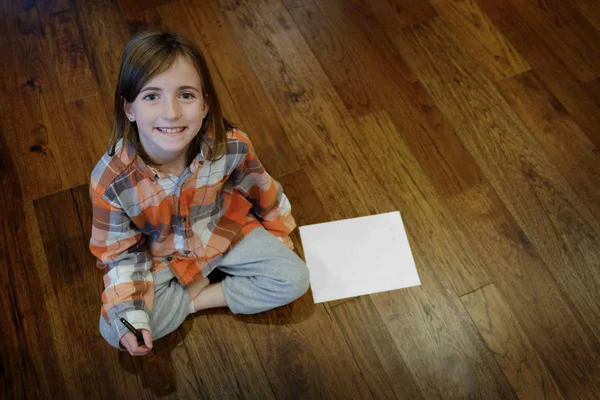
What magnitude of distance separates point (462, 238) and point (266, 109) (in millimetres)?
608

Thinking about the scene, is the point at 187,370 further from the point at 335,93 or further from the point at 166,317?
the point at 335,93

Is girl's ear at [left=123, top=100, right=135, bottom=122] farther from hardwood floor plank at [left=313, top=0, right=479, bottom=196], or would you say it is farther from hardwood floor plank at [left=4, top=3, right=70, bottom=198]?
hardwood floor plank at [left=313, top=0, right=479, bottom=196]

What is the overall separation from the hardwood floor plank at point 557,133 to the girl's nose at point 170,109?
3.29ft

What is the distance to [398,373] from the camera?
1240 mm

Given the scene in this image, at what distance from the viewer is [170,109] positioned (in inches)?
36.4

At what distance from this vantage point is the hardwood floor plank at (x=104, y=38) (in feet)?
5.12

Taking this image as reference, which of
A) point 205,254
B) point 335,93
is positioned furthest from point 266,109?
point 205,254

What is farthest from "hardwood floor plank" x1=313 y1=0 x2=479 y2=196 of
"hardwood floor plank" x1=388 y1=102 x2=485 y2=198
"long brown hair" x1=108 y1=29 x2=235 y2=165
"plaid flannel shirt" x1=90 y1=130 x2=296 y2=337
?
"long brown hair" x1=108 y1=29 x2=235 y2=165

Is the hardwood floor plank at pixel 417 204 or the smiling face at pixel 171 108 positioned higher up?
the smiling face at pixel 171 108

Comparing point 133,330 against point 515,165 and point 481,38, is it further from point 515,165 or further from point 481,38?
point 481,38

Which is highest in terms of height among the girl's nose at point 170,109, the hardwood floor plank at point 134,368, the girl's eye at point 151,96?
the girl's eye at point 151,96

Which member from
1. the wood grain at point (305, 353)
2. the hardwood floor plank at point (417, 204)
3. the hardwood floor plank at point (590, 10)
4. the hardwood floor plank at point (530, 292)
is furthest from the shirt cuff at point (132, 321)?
the hardwood floor plank at point (590, 10)

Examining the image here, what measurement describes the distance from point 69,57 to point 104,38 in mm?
111

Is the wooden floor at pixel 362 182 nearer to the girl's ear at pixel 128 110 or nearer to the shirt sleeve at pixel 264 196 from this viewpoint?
the shirt sleeve at pixel 264 196
